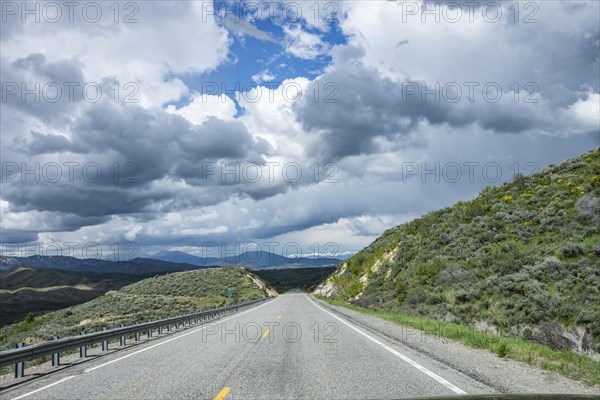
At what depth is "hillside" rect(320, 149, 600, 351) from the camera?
1577cm

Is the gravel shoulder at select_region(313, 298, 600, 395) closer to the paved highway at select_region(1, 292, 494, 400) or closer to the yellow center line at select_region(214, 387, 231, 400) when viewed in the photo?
the paved highway at select_region(1, 292, 494, 400)

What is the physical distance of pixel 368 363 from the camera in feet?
30.4

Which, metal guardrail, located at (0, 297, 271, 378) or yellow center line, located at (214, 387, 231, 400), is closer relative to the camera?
yellow center line, located at (214, 387, 231, 400)

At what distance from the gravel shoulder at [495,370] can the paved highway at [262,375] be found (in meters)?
0.31

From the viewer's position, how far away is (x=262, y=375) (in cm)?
827

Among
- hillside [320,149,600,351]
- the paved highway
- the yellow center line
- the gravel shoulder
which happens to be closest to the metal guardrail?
the paved highway

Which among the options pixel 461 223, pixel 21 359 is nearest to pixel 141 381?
pixel 21 359

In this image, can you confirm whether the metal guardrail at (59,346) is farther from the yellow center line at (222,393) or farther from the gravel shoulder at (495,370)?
the gravel shoulder at (495,370)

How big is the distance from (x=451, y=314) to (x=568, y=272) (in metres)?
5.11

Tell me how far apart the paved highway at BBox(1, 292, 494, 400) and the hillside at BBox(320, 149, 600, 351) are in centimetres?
665

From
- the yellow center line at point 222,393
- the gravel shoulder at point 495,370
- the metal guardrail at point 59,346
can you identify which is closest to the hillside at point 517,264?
the gravel shoulder at point 495,370

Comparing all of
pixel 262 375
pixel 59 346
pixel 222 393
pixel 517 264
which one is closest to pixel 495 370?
pixel 262 375

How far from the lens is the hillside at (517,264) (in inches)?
621

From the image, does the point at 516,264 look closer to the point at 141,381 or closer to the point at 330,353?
the point at 330,353
